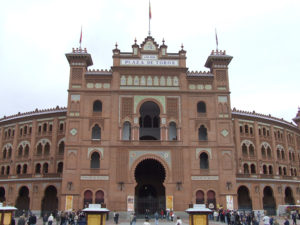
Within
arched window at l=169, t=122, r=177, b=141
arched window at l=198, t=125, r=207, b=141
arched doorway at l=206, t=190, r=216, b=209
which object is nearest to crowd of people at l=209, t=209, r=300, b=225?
arched doorway at l=206, t=190, r=216, b=209

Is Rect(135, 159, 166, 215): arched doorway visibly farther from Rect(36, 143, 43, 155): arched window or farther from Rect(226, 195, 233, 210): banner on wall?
Rect(36, 143, 43, 155): arched window

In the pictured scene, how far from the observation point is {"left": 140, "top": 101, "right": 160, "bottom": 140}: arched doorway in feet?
148

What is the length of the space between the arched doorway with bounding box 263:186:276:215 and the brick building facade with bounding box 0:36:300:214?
429 mm

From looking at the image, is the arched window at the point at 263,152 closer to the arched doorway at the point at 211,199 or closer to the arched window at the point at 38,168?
the arched doorway at the point at 211,199

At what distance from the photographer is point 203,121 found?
4144 centimetres

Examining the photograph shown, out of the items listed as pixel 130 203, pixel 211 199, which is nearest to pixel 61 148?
pixel 130 203

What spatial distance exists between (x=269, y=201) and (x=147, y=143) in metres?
24.0

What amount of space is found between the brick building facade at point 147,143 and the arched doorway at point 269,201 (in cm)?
43

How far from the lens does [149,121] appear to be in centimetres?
4784

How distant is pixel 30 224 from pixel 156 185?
74.8 ft

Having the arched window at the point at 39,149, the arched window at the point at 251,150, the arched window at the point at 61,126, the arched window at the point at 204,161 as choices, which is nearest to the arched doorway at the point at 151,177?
the arched window at the point at 204,161

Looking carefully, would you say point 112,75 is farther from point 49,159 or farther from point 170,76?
point 49,159

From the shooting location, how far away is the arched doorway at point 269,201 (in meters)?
49.3

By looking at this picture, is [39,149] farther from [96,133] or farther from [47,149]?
[96,133]
